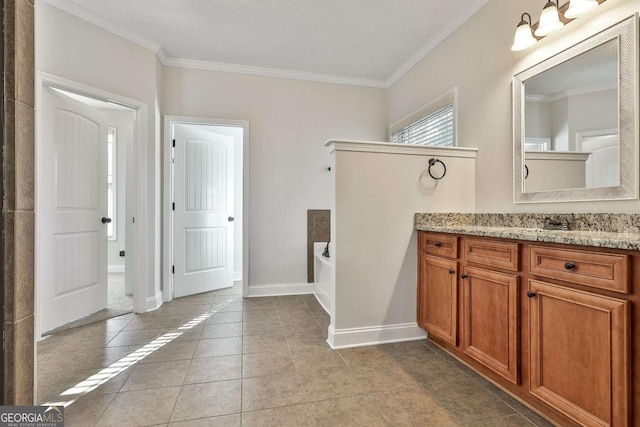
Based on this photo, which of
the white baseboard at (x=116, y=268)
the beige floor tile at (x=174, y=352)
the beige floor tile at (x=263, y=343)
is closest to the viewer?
the beige floor tile at (x=174, y=352)

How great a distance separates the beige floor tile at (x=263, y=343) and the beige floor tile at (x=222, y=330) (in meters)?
0.15

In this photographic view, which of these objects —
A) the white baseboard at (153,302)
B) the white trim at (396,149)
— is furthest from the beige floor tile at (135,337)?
the white trim at (396,149)

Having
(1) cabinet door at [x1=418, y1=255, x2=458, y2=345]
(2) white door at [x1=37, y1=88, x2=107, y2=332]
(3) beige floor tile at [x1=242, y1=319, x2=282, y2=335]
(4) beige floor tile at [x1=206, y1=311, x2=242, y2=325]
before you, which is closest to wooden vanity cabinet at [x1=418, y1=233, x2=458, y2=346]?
(1) cabinet door at [x1=418, y1=255, x2=458, y2=345]

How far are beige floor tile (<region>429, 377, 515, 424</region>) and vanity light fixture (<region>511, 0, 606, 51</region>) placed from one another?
2077 mm

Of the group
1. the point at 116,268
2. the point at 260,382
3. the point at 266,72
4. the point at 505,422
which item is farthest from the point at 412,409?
the point at 116,268

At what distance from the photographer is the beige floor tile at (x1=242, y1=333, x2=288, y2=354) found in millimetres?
2207

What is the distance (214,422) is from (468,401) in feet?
4.21

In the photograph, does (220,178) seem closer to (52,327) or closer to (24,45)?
(52,327)

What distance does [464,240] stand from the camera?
193 centimetres

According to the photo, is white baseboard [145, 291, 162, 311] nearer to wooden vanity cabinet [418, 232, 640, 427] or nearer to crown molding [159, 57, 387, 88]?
crown molding [159, 57, 387, 88]

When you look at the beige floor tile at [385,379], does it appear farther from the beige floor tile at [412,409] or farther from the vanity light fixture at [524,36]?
the vanity light fixture at [524,36]

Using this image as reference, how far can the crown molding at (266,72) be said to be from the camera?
3479mm

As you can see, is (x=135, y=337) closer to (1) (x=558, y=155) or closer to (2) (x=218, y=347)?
(2) (x=218, y=347)

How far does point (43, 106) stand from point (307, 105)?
2532mm
